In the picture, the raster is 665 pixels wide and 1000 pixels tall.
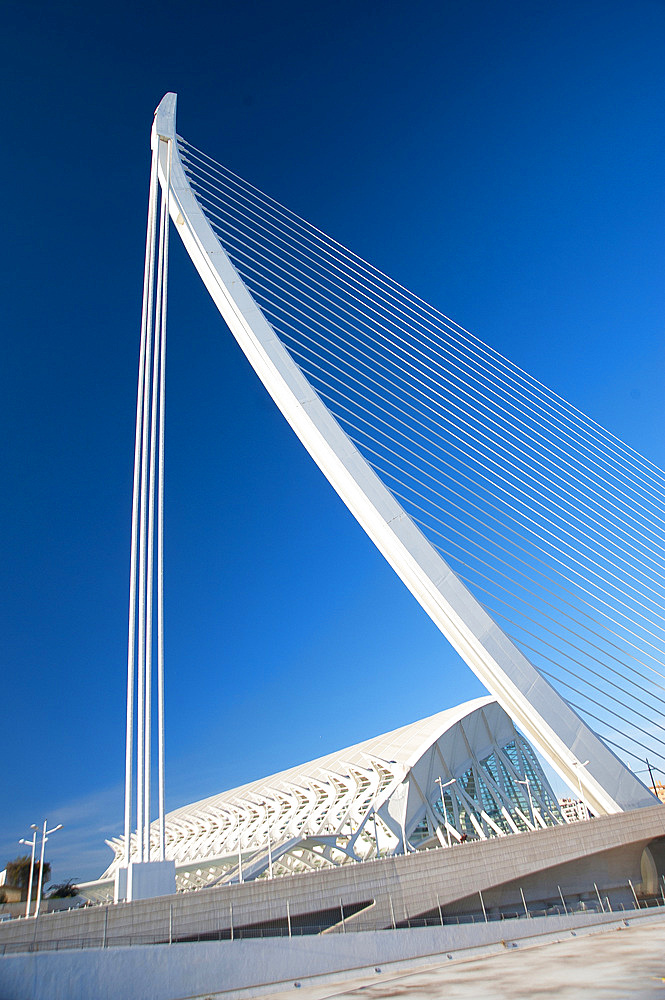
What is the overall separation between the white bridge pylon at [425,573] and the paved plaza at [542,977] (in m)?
3.96

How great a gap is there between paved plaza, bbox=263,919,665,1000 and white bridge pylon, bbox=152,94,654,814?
396 cm

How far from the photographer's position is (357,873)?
15.0 m

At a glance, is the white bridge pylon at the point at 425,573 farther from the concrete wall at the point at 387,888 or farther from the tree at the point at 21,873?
the tree at the point at 21,873

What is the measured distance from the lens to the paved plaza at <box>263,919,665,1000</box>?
651 cm

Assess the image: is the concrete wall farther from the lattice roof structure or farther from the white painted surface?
the lattice roof structure

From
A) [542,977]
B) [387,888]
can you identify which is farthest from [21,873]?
[542,977]

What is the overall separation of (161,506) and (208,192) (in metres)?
9.07

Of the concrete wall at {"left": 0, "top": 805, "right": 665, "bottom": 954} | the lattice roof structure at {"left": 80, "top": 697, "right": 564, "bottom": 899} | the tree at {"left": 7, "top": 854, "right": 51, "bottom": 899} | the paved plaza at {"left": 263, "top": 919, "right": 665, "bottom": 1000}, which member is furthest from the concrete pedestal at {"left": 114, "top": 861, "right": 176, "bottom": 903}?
the tree at {"left": 7, "top": 854, "right": 51, "bottom": 899}

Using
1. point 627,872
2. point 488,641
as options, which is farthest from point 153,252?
point 627,872

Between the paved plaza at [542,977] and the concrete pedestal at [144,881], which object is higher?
the concrete pedestal at [144,881]

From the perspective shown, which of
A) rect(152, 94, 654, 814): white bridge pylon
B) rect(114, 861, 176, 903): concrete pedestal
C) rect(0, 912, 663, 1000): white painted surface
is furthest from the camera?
rect(152, 94, 654, 814): white bridge pylon

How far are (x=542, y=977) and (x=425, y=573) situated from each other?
28.4ft

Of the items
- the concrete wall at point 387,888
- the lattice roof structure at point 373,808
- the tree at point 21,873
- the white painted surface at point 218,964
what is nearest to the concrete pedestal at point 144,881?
the concrete wall at point 387,888

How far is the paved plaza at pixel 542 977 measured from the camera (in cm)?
651
